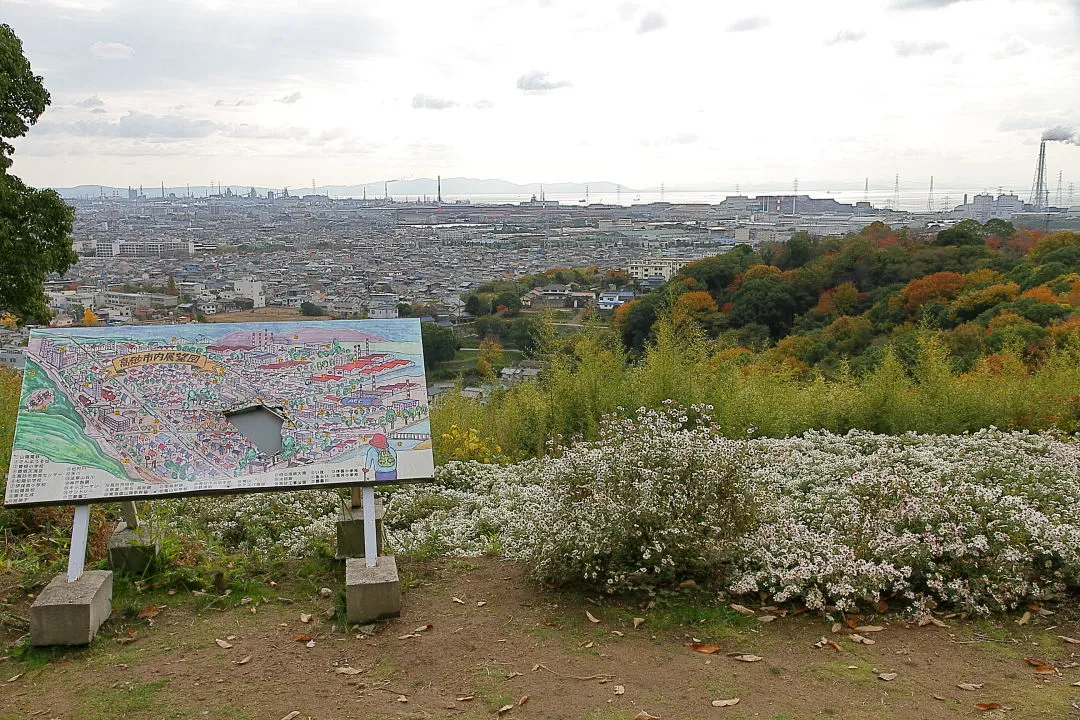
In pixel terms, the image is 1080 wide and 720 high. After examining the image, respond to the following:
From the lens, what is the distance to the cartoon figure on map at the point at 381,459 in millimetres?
4555

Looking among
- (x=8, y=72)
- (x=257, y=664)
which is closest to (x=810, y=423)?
(x=257, y=664)

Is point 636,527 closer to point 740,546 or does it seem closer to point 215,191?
point 740,546

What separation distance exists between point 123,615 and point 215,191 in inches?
2479

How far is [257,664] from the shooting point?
4.07 meters

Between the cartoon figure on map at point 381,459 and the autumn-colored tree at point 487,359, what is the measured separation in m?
6.31

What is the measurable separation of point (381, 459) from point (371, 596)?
73 cm

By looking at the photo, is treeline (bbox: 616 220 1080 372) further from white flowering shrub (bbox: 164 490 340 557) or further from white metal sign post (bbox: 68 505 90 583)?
white metal sign post (bbox: 68 505 90 583)

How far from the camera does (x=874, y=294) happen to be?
23344mm

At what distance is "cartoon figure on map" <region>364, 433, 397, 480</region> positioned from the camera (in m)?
4.55

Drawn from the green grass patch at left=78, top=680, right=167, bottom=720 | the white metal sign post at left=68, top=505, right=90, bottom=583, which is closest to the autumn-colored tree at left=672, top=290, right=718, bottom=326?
the white metal sign post at left=68, top=505, right=90, bottom=583

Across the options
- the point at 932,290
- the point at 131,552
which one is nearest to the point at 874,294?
the point at 932,290

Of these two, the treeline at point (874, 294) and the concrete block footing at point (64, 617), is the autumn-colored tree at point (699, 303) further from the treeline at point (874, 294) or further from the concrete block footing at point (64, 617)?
the concrete block footing at point (64, 617)

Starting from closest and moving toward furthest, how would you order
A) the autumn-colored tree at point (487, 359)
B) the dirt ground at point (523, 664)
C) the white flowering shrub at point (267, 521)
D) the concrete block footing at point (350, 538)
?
the dirt ground at point (523, 664) < the concrete block footing at point (350, 538) < the white flowering shrub at point (267, 521) < the autumn-colored tree at point (487, 359)

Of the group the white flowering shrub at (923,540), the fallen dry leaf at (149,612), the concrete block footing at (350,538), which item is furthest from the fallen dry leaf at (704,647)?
the fallen dry leaf at (149,612)
